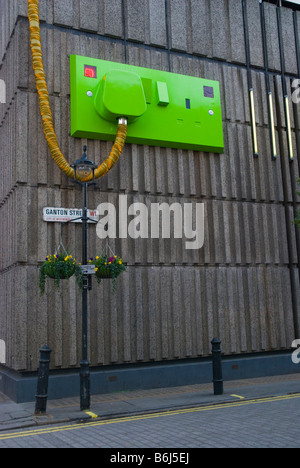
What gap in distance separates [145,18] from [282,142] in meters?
4.92

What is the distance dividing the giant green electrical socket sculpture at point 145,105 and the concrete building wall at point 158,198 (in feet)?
1.02

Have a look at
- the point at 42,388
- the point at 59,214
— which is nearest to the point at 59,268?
the point at 59,214

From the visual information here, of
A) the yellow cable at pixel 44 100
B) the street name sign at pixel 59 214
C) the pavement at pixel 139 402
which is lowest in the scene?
the pavement at pixel 139 402

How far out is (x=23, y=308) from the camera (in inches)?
388

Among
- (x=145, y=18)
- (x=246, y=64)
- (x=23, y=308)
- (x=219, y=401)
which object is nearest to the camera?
(x=219, y=401)

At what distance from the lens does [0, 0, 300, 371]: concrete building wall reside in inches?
406

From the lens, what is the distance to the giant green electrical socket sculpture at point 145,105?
1090cm

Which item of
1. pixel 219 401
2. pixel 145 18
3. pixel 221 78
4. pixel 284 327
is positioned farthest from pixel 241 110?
pixel 219 401

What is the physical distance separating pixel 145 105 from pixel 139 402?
6.40 m

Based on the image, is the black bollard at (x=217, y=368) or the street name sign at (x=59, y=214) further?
the street name sign at (x=59, y=214)

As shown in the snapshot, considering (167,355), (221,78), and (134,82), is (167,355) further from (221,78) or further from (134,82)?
(221,78)

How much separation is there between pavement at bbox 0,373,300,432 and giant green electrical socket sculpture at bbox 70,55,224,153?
18.7 feet

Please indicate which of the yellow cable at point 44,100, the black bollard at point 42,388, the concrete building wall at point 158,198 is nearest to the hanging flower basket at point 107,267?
the concrete building wall at point 158,198

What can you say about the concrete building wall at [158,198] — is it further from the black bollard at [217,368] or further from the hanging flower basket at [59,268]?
the black bollard at [217,368]
